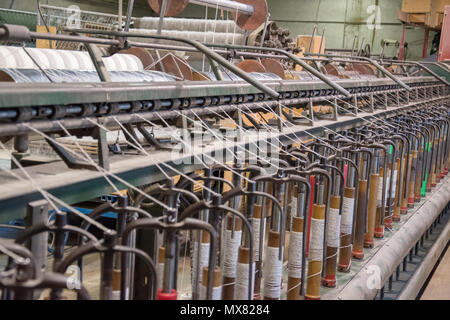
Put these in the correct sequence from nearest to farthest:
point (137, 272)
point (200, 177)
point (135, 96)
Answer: point (200, 177) → point (135, 96) → point (137, 272)

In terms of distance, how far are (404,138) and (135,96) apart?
210 cm

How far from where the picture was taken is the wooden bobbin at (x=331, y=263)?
2.36m

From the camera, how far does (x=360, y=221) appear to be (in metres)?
2.89

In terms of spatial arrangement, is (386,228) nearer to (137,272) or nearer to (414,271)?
(414,271)

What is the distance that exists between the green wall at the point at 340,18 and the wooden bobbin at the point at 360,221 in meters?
14.3

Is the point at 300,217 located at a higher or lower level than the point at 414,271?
higher

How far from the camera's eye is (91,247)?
1.12 metres

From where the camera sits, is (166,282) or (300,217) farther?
(300,217)

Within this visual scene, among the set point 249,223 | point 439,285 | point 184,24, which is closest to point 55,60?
point 249,223

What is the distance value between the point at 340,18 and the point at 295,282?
16852 millimetres

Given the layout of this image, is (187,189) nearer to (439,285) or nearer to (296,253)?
(296,253)

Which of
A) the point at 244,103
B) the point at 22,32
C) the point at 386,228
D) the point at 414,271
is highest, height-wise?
the point at 22,32

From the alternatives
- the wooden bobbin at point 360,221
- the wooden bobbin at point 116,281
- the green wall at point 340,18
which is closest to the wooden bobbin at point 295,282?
the wooden bobbin at point 116,281
